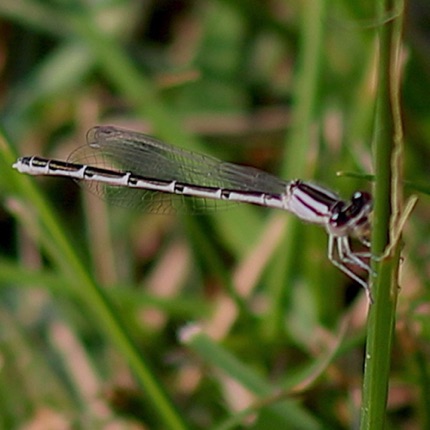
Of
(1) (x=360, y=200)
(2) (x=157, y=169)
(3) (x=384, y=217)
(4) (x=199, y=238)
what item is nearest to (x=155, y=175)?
(2) (x=157, y=169)

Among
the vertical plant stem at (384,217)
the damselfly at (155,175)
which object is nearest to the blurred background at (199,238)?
the damselfly at (155,175)

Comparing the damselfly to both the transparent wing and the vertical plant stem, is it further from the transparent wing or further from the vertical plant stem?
the vertical plant stem

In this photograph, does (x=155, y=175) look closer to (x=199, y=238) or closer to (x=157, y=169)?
(x=157, y=169)

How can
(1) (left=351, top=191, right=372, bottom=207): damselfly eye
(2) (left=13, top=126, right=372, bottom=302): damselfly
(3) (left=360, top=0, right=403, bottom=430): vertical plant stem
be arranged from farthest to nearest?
(2) (left=13, top=126, right=372, bottom=302): damselfly → (1) (left=351, top=191, right=372, bottom=207): damselfly eye → (3) (left=360, top=0, right=403, bottom=430): vertical plant stem

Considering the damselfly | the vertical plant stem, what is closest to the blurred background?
the damselfly

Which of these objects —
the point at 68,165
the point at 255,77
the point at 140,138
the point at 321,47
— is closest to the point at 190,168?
the point at 140,138

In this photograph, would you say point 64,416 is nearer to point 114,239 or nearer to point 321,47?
point 114,239
